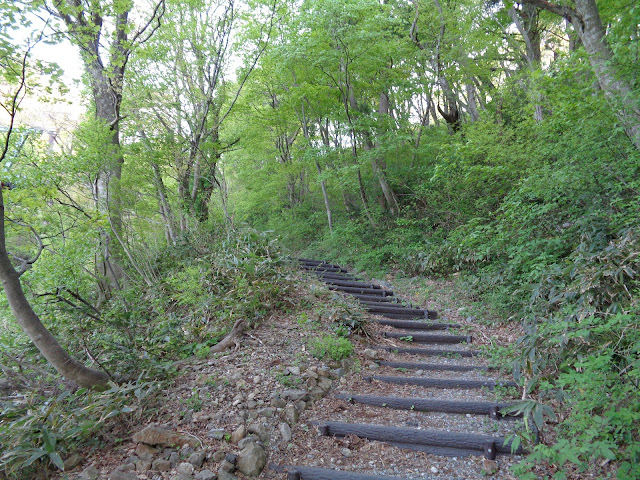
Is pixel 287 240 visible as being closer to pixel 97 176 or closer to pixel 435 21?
pixel 97 176

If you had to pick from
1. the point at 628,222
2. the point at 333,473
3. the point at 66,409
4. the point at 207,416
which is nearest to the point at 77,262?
the point at 66,409

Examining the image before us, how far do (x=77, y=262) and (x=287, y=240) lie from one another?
26.8ft

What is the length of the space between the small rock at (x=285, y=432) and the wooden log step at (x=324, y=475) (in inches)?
14.8

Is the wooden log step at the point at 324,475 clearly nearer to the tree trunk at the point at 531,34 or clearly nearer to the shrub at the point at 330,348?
the shrub at the point at 330,348

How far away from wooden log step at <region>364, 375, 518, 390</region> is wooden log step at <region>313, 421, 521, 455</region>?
1.05 meters

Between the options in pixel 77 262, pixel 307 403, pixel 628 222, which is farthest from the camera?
pixel 77 262

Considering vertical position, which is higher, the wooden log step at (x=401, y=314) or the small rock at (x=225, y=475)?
the wooden log step at (x=401, y=314)

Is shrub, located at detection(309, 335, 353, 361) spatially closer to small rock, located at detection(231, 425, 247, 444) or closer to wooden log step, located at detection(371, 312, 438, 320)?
small rock, located at detection(231, 425, 247, 444)

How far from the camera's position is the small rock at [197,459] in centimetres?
281

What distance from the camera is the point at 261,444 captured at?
311 cm

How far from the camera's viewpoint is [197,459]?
283cm

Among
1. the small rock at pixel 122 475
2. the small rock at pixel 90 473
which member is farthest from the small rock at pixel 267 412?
the small rock at pixel 90 473

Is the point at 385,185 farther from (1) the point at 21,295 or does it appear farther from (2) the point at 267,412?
(1) the point at 21,295

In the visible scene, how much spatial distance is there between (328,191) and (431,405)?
1093 cm
